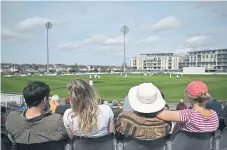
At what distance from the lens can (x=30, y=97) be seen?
10.2 ft

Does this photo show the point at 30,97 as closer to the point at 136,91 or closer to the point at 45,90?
the point at 45,90

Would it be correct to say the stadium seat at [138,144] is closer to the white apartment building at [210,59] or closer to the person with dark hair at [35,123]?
the person with dark hair at [35,123]

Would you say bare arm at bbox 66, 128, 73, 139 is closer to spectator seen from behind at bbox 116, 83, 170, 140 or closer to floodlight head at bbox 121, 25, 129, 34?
spectator seen from behind at bbox 116, 83, 170, 140

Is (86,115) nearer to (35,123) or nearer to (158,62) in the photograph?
(35,123)

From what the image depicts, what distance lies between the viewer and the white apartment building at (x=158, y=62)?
161 metres

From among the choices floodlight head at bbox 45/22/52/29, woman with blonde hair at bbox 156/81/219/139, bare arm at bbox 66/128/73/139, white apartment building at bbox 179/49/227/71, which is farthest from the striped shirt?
white apartment building at bbox 179/49/227/71

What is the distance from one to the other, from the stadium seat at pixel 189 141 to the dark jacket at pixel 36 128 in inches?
45.2

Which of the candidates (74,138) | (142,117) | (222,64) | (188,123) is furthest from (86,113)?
(222,64)

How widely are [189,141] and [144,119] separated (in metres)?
0.52

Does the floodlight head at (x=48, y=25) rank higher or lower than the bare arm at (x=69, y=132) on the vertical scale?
higher

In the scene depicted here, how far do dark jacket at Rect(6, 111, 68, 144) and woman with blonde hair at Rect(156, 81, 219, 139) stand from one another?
1160 millimetres

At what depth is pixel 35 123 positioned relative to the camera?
9.62 feet

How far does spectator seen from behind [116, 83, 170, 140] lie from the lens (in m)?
2.99

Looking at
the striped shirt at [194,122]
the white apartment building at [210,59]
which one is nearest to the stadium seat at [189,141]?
the striped shirt at [194,122]
